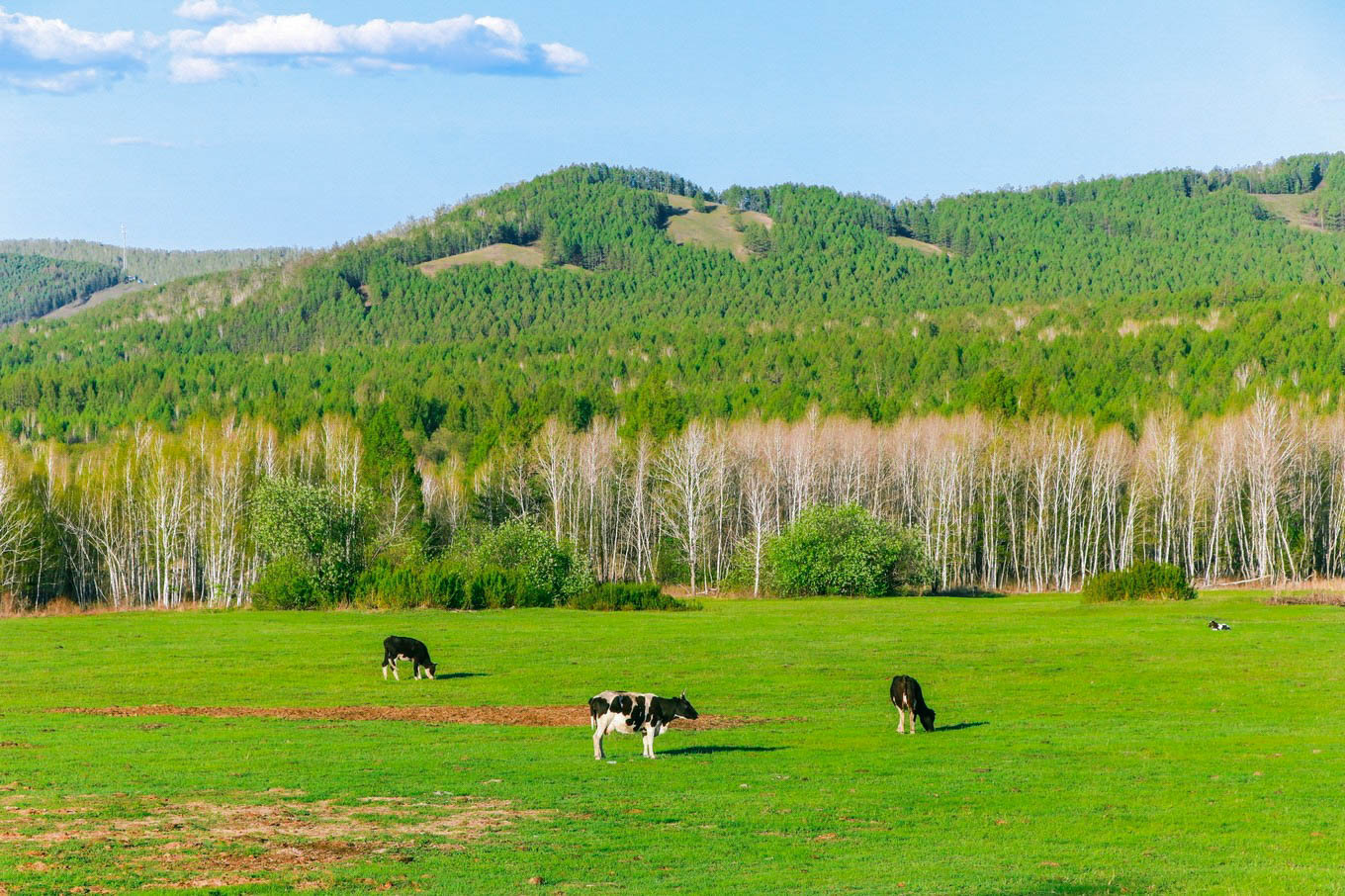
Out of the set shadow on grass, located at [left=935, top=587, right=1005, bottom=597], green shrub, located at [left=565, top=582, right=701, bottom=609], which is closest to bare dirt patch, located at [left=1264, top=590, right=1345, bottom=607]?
shadow on grass, located at [left=935, top=587, right=1005, bottom=597]

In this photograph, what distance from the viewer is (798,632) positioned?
5644 cm

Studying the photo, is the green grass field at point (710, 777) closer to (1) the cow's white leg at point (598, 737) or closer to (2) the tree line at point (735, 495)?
(1) the cow's white leg at point (598, 737)

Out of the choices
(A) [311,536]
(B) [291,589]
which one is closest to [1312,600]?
(A) [311,536]

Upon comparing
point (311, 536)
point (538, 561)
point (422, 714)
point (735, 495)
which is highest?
point (735, 495)

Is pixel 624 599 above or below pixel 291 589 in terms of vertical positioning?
below

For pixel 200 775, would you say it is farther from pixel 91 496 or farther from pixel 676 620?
pixel 91 496

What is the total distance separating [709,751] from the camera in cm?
2670

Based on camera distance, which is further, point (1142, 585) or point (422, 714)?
point (1142, 585)

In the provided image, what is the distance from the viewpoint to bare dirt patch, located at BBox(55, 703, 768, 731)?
31281 millimetres

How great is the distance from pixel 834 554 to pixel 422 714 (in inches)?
2251

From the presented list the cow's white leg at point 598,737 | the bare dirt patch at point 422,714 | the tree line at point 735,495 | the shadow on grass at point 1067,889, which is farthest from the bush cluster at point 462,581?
the shadow on grass at point 1067,889

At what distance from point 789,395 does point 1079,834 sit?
13221 cm

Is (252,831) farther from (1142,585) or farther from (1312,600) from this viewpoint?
(1312,600)

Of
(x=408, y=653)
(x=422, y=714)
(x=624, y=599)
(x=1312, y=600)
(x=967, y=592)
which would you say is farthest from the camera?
(x=967, y=592)
